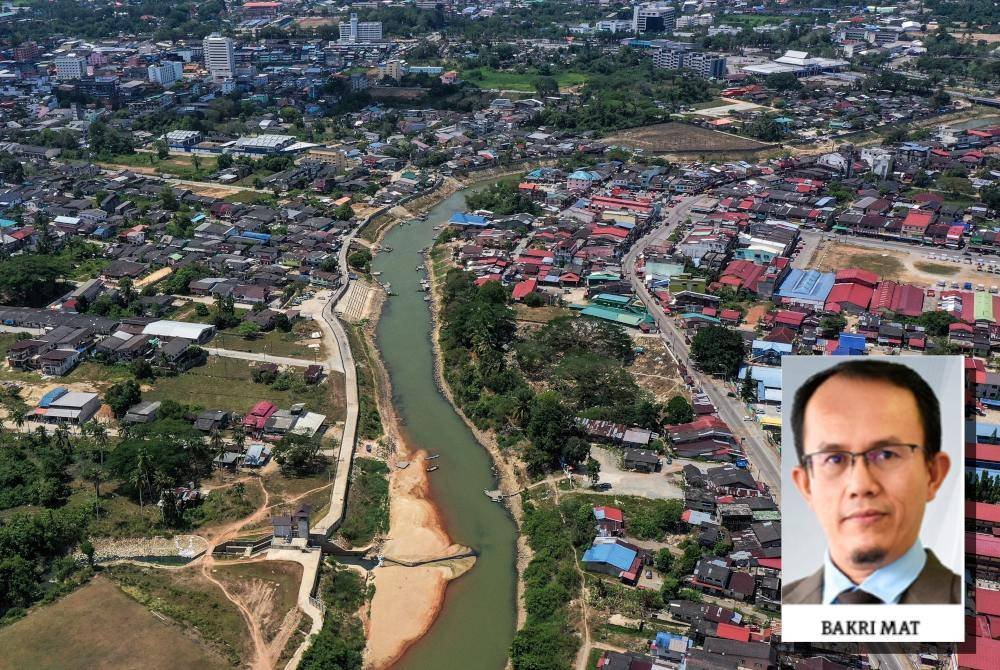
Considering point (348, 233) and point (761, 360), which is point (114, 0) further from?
point (761, 360)

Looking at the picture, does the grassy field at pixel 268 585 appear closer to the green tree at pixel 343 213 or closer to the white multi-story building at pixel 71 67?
the green tree at pixel 343 213

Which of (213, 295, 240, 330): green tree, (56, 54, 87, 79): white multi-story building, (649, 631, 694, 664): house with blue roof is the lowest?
(649, 631, 694, 664): house with blue roof

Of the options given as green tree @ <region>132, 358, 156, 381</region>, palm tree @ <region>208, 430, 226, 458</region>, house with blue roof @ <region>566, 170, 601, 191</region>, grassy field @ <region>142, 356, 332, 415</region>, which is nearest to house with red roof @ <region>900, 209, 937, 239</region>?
house with blue roof @ <region>566, 170, 601, 191</region>

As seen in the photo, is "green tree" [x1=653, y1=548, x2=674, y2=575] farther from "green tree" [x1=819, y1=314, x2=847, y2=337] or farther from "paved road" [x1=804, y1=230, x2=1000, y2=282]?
"paved road" [x1=804, y1=230, x2=1000, y2=282]

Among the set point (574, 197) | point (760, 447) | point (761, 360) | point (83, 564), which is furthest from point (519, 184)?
point (83, 564)

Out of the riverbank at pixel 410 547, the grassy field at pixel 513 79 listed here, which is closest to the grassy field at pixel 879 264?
the riverbank at pixel 410 547

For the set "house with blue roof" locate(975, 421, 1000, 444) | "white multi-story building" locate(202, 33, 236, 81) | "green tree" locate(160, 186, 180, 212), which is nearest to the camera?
"house with blue roof" locate(975, 421, 1000, 444)
